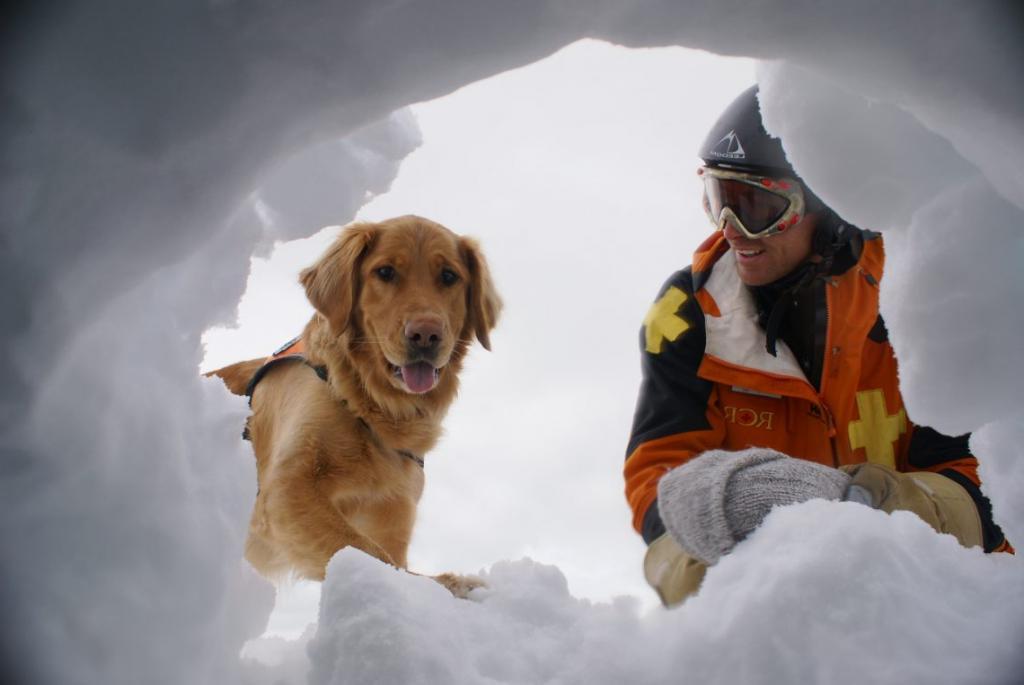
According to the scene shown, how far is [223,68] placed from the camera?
1050mm

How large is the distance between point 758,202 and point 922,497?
3.48 ft

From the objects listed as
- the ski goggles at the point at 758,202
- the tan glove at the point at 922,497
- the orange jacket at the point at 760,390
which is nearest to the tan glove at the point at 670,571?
the orange jacket at the point at 760,390

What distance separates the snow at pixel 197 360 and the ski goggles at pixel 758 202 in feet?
2.62

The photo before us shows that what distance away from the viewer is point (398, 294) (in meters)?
Answer: 2.86

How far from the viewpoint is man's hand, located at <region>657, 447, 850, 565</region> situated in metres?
1.58

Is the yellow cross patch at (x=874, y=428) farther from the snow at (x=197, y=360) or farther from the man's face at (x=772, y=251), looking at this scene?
the snow at (x=197, y=360)

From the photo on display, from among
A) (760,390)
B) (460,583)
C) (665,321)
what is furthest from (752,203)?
(460,583)

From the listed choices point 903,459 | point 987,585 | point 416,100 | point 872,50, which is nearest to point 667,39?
point 872,50

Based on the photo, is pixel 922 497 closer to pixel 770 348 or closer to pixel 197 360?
pixel 770 348

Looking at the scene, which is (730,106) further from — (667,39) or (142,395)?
(142,395)

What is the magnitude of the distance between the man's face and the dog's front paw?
4.54 ft

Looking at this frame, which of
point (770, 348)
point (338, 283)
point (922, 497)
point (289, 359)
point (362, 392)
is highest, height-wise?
point (338, 283)

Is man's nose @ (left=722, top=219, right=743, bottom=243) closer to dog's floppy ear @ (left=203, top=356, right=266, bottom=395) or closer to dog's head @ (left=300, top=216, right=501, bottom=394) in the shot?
dog's head @ (left=300, top=216, right=501, bottom=394)

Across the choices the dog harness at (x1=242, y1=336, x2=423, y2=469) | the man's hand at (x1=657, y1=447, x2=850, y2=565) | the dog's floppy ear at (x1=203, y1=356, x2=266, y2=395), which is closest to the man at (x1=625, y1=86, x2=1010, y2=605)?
the man's hand at (x1=657, y1=447, x2=850, y2=565)
